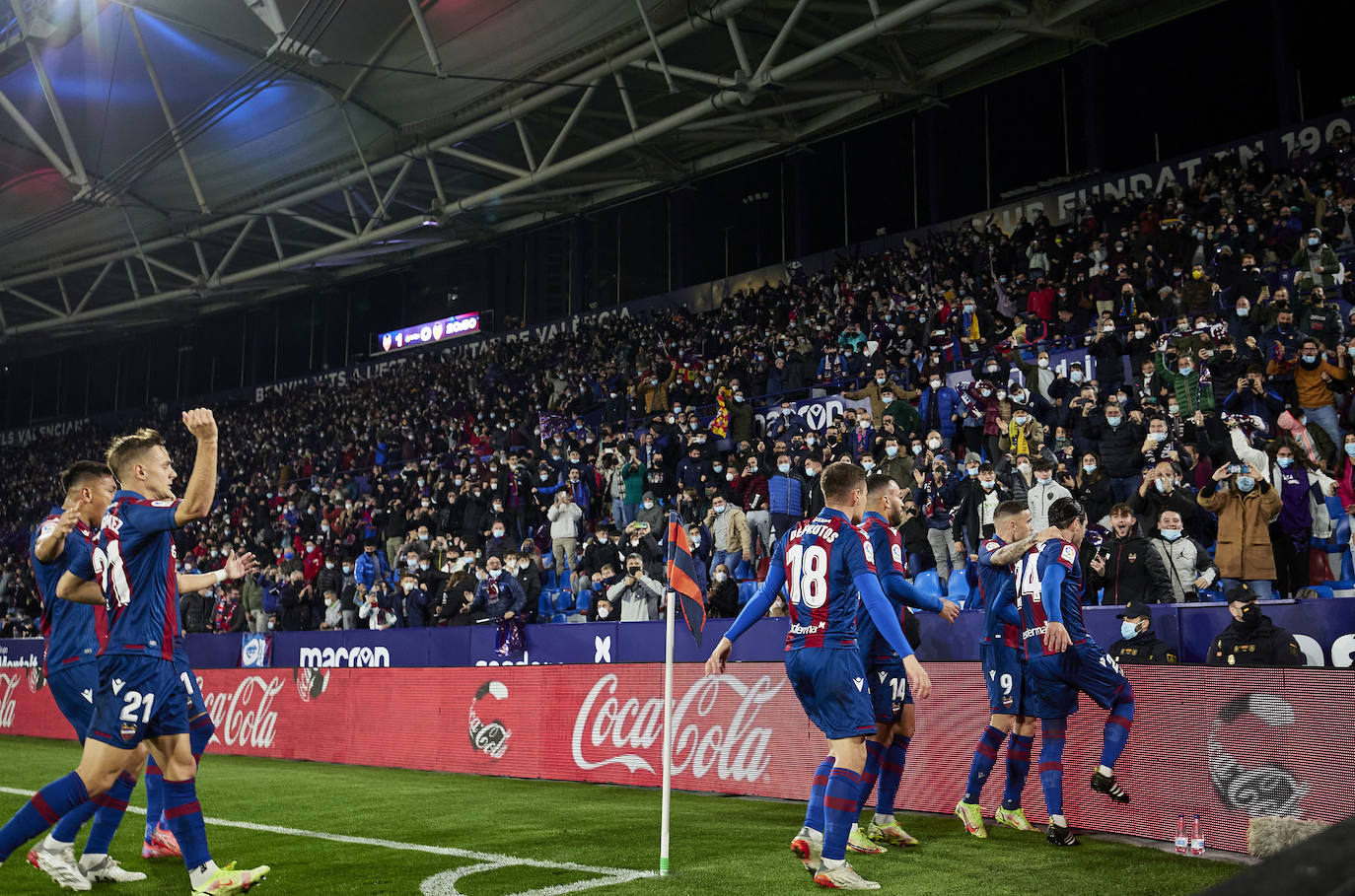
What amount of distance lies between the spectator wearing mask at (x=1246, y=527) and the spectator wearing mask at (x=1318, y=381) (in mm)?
2185

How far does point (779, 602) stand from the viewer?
45.1ft

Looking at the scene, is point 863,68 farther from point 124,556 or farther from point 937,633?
point 124,556

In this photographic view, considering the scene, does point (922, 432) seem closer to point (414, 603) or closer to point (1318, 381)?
point (1318, 381)

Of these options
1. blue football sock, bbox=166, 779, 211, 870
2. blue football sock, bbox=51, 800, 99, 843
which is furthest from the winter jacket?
blue football sock, bbox=51, 800, 99, 843

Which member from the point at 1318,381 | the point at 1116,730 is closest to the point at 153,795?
the point at 1116,730

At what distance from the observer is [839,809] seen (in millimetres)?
5680

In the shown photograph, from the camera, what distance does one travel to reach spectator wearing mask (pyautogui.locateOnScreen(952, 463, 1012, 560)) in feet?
45.1

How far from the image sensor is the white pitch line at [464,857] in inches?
234

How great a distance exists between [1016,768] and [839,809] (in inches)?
102

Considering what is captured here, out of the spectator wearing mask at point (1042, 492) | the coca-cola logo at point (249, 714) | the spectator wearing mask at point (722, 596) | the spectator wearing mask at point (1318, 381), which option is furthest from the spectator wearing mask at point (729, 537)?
the spectator wearing mask at point (1318, 381)

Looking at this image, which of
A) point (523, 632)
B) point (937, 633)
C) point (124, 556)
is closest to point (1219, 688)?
point (937, 633)

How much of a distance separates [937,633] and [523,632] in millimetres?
6614

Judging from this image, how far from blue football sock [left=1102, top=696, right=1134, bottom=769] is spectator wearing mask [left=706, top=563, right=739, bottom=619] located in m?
8.33

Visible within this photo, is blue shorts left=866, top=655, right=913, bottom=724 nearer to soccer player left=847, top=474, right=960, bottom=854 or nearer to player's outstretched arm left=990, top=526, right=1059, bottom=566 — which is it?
soccer player left=847, top=474, right=960, bottom=854
